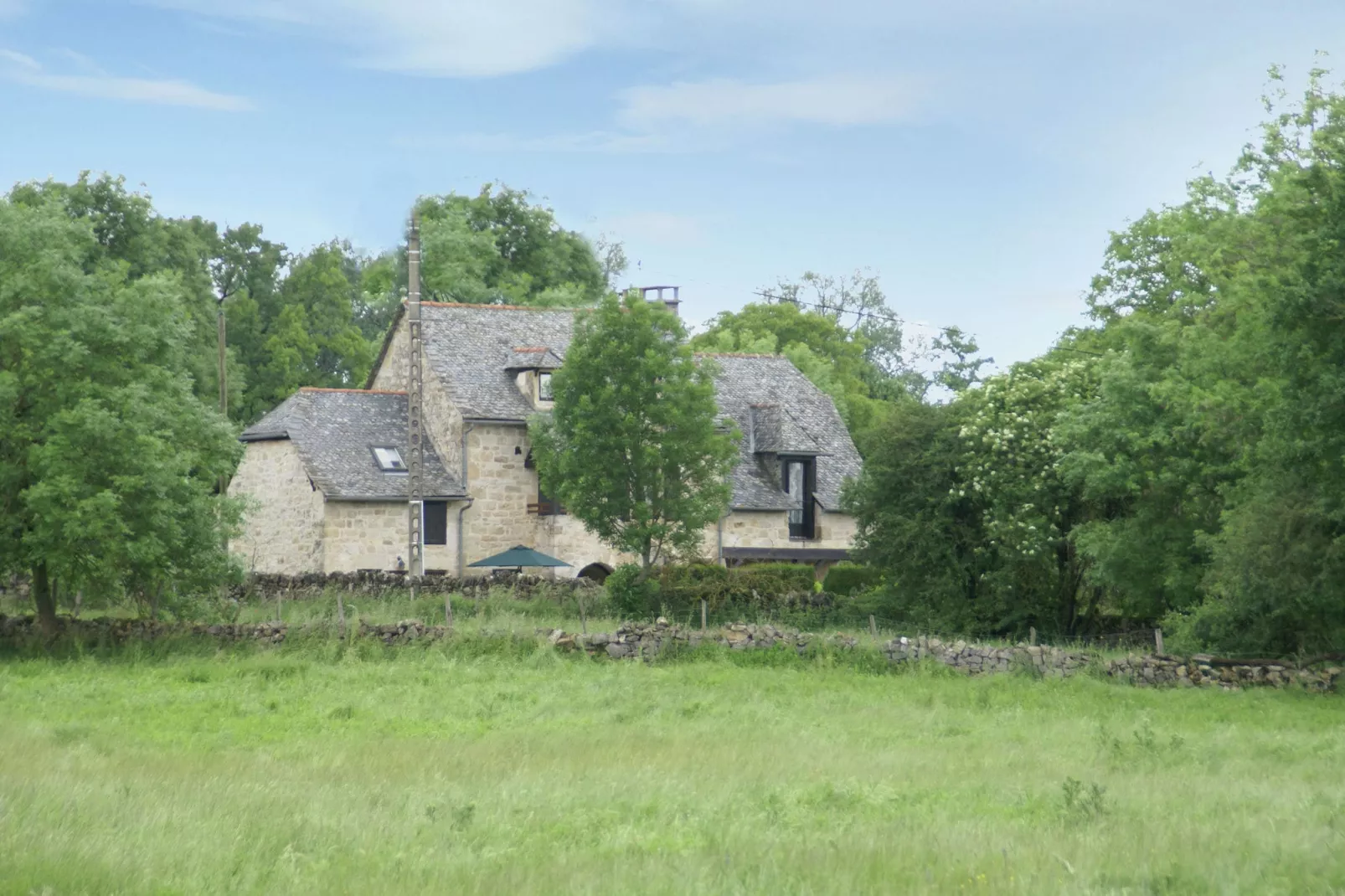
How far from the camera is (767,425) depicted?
2096 inches

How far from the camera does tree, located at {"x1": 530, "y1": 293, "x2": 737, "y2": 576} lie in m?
40.0

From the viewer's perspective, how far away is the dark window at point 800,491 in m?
52.5

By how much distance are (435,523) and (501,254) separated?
24.4m

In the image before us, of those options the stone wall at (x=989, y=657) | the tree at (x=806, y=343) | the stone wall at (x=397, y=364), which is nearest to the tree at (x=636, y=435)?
the stone wall at (x=989, y=657)

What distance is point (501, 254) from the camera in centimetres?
6969

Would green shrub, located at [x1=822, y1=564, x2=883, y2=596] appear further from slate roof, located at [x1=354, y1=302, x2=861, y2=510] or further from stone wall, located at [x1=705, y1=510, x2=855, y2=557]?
slate roof, located at [x1=354, y1=302, x2=861, y2=510]

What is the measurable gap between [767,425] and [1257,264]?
26.7 m

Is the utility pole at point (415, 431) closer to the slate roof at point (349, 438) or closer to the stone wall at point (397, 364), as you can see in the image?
the slate roof at point (349, 438)

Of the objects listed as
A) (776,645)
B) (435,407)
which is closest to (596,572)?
(435,407)

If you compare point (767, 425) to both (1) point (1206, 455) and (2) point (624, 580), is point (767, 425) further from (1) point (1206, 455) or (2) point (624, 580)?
(1) point (1206, 455)

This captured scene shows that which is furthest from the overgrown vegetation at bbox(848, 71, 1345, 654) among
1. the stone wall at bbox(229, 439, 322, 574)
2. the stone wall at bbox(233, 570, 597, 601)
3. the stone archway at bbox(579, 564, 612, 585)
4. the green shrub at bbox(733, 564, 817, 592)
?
the stone wall at bbox(229, 439, 322, 574)

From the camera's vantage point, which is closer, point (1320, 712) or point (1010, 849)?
point (1010, 849)

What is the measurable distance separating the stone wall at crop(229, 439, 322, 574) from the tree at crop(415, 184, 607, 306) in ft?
57.1

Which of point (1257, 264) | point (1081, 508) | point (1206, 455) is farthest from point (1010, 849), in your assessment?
point (1081, 508)
